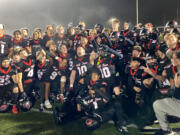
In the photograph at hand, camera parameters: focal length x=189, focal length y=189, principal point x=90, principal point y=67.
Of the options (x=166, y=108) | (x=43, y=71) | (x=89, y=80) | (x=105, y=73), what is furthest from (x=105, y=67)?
(x=166, y=108)

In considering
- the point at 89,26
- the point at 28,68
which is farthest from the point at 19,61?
the point at 89,26

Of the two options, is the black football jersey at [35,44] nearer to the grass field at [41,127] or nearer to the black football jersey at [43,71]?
the black football jersey at [43,71]

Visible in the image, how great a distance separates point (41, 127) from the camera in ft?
13.6

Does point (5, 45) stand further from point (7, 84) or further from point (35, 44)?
point (7, 84)

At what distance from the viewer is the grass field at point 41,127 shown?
388 cm

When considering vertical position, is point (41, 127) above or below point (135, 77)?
below

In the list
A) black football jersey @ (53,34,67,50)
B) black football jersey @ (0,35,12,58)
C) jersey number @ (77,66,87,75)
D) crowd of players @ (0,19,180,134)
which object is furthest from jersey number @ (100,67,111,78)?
black football jersey @ (0,35,12,58)

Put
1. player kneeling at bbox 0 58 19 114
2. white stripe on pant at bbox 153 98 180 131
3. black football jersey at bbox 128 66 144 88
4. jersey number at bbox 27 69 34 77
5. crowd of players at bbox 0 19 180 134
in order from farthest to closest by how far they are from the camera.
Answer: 1. jersey number at bbox 27 69 34 77
2. player kneeling at bbox 0 58 19 114
3. black football jersey at bbox 128 66 144 88
4. crowd of players at bbox 0 19 180 134
5. white stripe on pant at bbox 153 98 180 131

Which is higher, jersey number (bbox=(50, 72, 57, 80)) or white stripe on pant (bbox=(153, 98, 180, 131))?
jersey number (bbox=(50, 72, 57, 80))

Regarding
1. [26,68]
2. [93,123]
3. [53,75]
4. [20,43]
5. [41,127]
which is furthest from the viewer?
[20,43]

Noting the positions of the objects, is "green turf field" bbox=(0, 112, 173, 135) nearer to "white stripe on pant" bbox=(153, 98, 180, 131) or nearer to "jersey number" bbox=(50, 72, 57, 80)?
"white stripe on pant" bbox=(153, 98, 180, 131)

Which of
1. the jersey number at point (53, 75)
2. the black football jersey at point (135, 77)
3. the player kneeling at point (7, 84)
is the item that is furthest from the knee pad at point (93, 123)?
the player kneeling at point (7, 84)

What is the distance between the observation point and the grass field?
3.88 m

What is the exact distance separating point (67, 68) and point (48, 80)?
721 millimetres
